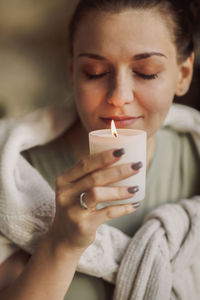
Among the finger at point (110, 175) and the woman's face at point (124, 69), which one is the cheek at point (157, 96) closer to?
the woman's face at point (124, 69)

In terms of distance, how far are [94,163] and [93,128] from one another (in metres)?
0.35

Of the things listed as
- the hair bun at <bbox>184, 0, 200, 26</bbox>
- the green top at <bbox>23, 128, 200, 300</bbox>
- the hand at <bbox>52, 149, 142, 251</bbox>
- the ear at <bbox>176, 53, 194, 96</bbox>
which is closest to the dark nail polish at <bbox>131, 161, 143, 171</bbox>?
the hand at <bbox>52, 149, 142, 251</bbox>

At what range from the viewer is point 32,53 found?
193 cm

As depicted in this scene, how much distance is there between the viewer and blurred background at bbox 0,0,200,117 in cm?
180

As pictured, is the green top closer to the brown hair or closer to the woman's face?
the woman's face

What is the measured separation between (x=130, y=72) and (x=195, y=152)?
0.53m

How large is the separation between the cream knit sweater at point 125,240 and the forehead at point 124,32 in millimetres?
367

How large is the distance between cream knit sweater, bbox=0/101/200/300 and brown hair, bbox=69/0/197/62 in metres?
0.43

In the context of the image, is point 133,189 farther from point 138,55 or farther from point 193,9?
point 193,9

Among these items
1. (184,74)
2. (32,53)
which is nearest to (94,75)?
(184,74)

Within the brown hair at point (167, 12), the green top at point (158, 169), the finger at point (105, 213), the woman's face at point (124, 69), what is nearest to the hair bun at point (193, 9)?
the brown hair at point (167, 12)

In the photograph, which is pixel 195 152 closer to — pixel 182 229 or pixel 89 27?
pixel 182 229

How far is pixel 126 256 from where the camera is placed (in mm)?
846

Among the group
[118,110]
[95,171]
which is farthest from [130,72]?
[95,171]
